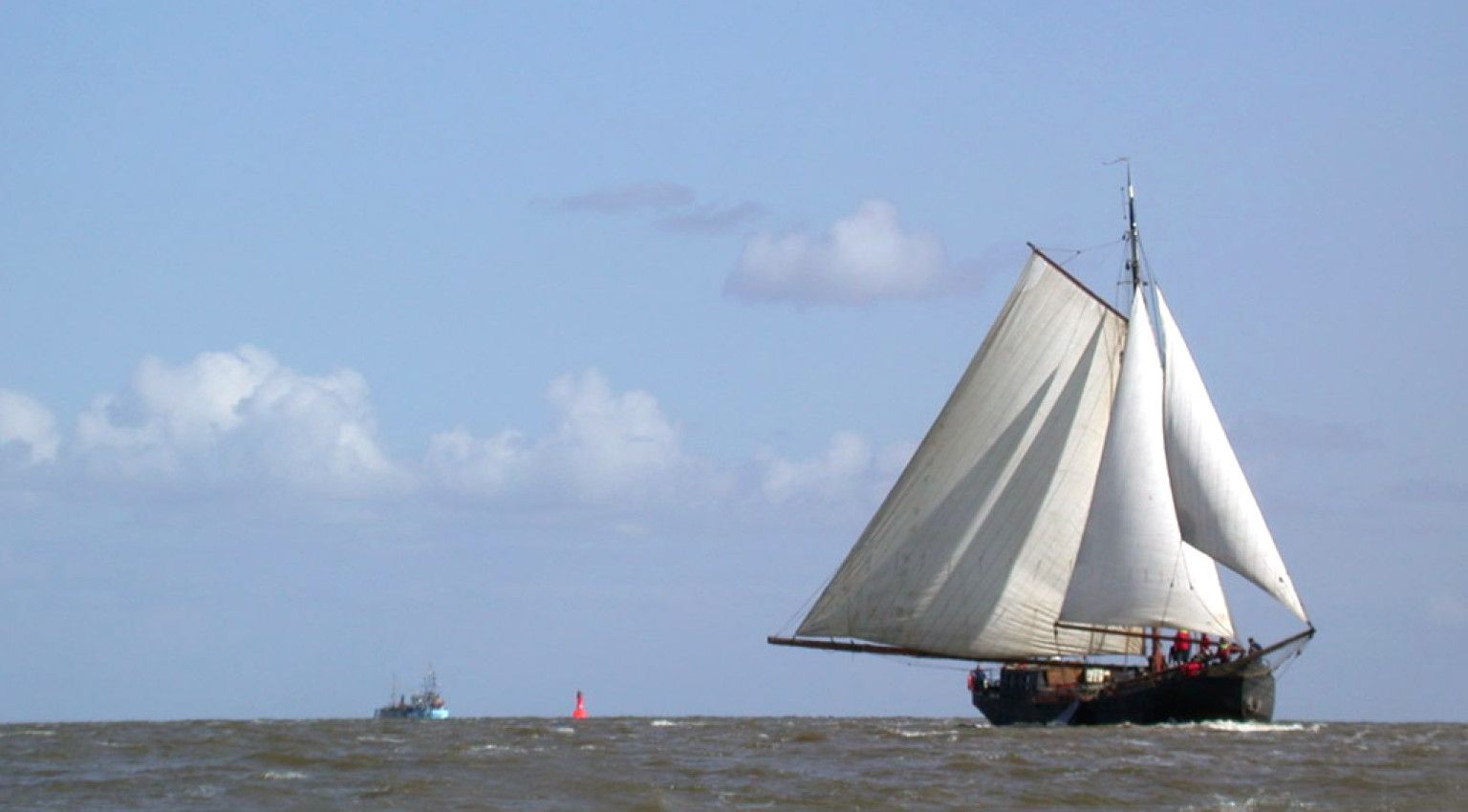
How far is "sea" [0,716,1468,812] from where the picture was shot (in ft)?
171

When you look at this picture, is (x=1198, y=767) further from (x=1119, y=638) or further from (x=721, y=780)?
(x=1119, y=638)

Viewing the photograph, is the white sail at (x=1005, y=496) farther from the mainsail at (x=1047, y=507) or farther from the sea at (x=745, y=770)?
the sea at (x=745, y=770)

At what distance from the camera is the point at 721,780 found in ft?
187

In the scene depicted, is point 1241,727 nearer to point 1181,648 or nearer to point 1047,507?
point 1181,648

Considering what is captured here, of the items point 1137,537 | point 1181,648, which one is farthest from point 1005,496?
point 1181,648

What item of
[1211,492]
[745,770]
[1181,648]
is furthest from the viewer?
[1181,648]

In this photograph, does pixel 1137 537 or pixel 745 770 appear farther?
pixel 1137 537

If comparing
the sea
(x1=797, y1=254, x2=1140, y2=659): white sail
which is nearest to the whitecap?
the sea

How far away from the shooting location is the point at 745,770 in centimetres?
5991

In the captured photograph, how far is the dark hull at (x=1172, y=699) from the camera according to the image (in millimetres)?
77938

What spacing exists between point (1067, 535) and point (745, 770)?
2536 cm

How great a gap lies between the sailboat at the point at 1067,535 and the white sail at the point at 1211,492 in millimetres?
73

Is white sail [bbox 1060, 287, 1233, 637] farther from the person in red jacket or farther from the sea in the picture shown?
the sea

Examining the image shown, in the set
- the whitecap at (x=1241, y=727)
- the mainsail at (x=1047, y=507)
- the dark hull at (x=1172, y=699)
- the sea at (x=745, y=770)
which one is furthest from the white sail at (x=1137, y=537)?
the sea at (x=745, y=770)
